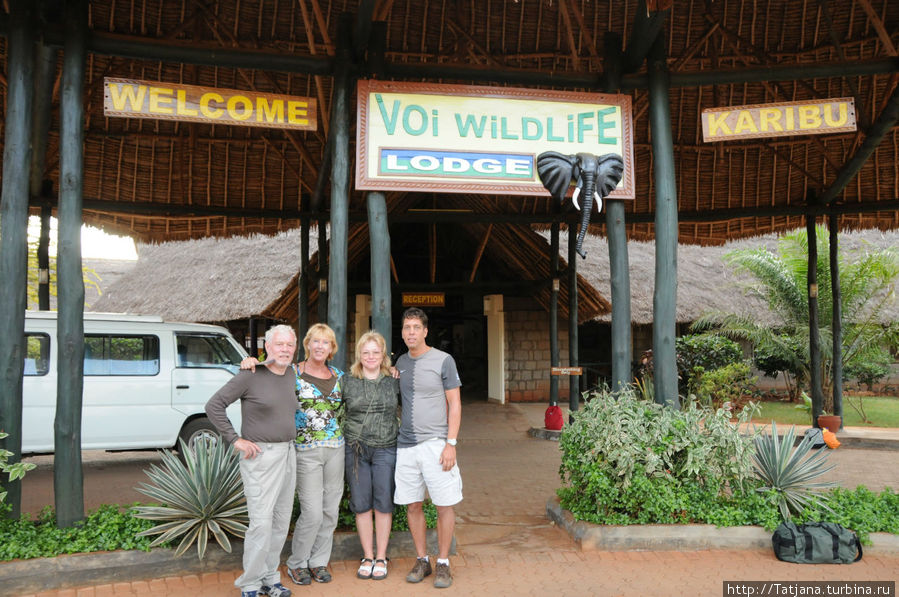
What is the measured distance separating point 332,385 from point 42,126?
599 centimetres

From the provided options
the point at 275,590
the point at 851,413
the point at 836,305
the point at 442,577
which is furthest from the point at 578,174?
the point at 851,413

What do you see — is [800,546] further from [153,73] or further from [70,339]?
[153,73]

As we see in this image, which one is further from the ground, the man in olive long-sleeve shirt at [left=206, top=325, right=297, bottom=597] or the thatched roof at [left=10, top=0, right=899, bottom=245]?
the thatched roof at [left=10, top=0, right=899, bottom=245]

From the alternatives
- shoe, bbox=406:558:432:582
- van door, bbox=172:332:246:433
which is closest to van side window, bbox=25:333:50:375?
van door, bbox=172:332:246:433

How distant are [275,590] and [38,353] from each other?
5.29m

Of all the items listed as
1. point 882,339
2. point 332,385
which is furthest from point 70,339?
point 882,339

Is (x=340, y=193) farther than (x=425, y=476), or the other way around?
(x=340, y=193)

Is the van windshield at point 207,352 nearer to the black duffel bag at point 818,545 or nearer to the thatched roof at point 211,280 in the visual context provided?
the thatched roof at point 211,280

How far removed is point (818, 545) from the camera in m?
4.61

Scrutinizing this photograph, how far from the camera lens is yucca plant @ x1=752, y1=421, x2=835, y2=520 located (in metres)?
5.12

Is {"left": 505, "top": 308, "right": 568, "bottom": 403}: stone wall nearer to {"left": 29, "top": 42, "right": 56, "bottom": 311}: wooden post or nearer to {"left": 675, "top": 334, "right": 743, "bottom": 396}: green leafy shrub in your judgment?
{"left": 675, "top": 334, "right": 743, "bottom": 396}: green leafy shrub

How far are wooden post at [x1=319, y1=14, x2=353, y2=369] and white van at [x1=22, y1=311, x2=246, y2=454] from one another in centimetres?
352

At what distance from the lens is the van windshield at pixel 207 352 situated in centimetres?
834

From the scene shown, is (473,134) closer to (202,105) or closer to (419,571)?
(202,105)
